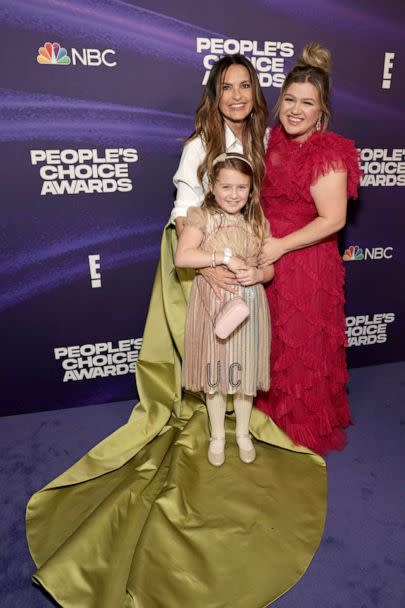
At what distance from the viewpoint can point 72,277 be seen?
2729mm

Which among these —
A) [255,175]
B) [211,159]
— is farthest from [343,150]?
[211,159]

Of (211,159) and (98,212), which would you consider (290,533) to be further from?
(98,212)

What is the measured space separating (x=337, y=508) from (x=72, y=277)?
173 cm

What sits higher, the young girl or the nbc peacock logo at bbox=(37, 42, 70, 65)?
the nbc peacock logo at bbox=(37, 42, 70, 65)

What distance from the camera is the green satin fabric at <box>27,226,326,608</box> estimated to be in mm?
1813

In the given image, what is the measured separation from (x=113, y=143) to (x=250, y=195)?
904 millimetres

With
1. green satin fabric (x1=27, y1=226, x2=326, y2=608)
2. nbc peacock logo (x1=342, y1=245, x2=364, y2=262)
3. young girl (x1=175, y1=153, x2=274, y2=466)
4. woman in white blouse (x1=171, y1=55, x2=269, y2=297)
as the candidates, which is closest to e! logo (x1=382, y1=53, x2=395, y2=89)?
nbc peacock logo (x1=342, y1=245, x2=364, y2=262)

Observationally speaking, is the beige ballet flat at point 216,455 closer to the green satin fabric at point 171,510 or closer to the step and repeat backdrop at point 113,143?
the green satin fabric at point 171,510

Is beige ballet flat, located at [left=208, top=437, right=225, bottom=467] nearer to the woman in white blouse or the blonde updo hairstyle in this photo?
the woman in white blouse

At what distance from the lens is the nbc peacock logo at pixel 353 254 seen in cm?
307

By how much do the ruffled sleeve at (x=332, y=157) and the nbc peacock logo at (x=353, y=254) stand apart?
41.6 inches

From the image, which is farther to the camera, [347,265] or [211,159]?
[347,265]

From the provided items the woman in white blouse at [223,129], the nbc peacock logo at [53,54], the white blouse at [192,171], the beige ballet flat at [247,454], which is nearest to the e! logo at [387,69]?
the woman in white blouse at [223,129]

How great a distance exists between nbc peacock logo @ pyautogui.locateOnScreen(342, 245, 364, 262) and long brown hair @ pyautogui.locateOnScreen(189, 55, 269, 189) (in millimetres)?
1136
